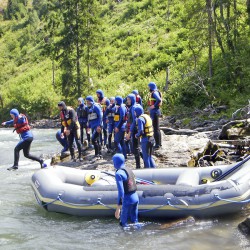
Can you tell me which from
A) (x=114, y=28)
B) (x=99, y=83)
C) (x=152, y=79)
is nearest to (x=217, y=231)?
(x=152, y=79)

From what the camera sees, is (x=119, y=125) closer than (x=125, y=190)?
No

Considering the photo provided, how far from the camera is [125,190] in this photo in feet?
22.8

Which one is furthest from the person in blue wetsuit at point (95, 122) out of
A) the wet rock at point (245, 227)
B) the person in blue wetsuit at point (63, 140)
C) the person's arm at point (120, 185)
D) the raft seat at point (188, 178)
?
the wet rock at point (245, 227)

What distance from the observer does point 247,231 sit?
646 cm

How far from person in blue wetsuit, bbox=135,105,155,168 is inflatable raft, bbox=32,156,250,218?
78 centimetres

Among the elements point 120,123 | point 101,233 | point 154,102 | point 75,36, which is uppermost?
point 75,36

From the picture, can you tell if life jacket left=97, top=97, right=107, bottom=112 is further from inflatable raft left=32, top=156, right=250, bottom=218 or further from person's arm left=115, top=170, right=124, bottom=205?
person's arm left=115, top=170, right=124, bottom=205

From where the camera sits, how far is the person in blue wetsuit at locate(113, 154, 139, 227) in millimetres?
6797

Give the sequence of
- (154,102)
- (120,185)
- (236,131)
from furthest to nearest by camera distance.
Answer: (236,131)
(154,102)
(120,185)

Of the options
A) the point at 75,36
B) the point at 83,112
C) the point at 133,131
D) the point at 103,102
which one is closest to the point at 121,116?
the point at 133,131

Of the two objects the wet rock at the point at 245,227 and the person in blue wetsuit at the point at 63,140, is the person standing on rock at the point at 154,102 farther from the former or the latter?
the wet rock at the point at 245,227

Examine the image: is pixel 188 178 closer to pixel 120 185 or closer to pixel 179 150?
pixel 120 185

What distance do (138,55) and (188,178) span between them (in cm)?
2649

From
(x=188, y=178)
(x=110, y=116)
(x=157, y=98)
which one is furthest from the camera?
(x=110, y=116)
